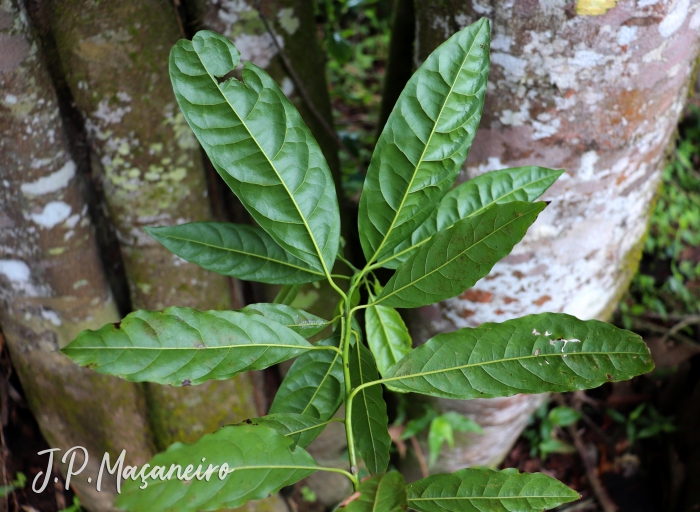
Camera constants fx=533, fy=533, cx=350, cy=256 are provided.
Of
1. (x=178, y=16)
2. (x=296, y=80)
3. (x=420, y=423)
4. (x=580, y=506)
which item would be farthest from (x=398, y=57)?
(x=580, y=506)

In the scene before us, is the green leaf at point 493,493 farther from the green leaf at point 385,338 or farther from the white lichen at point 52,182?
the white lichen at point 52,182

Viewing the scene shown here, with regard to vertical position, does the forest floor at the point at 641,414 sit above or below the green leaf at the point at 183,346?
below

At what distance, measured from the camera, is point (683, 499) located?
1580mm

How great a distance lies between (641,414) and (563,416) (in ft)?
0.96

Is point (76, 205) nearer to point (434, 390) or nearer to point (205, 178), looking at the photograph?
point (205, 178)

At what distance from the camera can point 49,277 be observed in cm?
101

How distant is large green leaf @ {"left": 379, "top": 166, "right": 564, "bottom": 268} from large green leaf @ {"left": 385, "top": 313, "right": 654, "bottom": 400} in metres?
0.16

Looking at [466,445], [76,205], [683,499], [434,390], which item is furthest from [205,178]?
[683,499]

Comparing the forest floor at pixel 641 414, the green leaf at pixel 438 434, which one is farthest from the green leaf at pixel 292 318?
the forest floor at pixel 641 414

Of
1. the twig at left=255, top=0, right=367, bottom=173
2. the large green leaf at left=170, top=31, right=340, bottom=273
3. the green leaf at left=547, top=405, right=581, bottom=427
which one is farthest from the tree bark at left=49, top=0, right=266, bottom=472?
the green leaf at left=547, top=405, right=581, bottom=427

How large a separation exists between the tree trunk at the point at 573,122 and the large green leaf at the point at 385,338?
350 mm

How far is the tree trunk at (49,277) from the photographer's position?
0.86m

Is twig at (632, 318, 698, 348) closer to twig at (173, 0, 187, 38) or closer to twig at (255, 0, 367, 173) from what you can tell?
twig at (255, 0, 367, 173)

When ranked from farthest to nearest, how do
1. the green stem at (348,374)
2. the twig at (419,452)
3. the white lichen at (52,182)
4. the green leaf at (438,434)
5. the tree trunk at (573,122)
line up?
the twig at (419,452) < the green leaf at (438,434) < the white lichen at (52,182) < the tree trunk at (573,122) < the green stem at (348,374)
